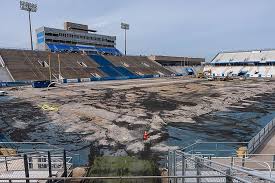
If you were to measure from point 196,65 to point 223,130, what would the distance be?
126m

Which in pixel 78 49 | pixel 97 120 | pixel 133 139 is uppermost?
pixel 78 49

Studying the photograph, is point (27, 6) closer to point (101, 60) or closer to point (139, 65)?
point (101, 60)

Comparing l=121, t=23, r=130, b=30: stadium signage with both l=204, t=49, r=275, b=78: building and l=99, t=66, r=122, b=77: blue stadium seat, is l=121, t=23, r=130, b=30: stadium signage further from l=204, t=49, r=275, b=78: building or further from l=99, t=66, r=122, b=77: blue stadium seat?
l=204, t=49, r=275, b=78: building

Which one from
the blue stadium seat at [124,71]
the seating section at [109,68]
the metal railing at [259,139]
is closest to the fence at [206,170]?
the metal railing at [259,139]

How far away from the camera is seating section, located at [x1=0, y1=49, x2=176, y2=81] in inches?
2798

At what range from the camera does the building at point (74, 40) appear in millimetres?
106438

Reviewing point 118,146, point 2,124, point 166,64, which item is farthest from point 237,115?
point 166,64

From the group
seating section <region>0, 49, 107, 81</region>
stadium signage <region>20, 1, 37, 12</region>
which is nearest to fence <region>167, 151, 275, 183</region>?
seating section <region>0, 49, 107, 81</region>

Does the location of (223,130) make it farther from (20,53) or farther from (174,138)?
(20,53)

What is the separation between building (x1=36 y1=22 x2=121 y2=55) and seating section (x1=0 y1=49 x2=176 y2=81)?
57.3 ft

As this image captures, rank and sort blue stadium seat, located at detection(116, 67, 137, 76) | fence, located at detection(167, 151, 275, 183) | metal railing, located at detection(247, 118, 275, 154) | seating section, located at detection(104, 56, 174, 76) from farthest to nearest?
1. seating section, located at detection(104, 56, 174, 76)
2. blue stadium seat, located at detection(116, 67, 137, 76)
3. metal railing, located at detection(247, 118, 275, 154)
4. fence, located at detection(167, 151, 275, 183)

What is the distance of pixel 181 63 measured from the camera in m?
139

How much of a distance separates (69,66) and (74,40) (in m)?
37.0

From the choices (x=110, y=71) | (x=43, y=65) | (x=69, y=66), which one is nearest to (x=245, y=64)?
(x=110, y=71)
